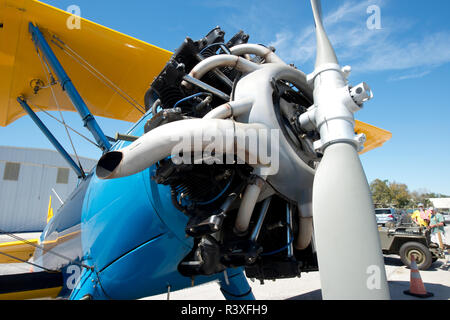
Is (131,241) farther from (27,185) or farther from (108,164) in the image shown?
(27,185)

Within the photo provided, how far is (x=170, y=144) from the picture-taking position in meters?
1.48

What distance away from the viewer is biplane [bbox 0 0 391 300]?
134 centimetres

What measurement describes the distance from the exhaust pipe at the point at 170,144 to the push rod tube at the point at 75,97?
5.97ft

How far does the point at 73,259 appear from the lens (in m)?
2.76

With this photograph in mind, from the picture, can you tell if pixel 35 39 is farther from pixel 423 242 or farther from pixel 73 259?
pixel 423 242

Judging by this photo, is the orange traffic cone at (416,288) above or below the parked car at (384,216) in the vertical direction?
below

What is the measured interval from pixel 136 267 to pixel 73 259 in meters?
0.96

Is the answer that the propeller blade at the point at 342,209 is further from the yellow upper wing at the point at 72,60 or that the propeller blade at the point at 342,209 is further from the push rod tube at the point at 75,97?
the yellow upper wing at the point at 72,60

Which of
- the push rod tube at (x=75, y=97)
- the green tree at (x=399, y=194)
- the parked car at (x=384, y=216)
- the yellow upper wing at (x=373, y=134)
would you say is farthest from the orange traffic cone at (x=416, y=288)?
the green tree at (x=399, y=194)

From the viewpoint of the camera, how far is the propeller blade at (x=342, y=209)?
1.17 metres

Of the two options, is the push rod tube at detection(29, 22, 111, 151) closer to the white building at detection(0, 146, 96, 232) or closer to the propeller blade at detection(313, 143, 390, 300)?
the propeller blade at detection(313, 143, 390, 300)

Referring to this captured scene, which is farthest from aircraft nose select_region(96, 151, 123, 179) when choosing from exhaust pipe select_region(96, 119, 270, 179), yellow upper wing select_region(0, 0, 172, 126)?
yellow upper wing select_region(0, 0, 172, 126)
